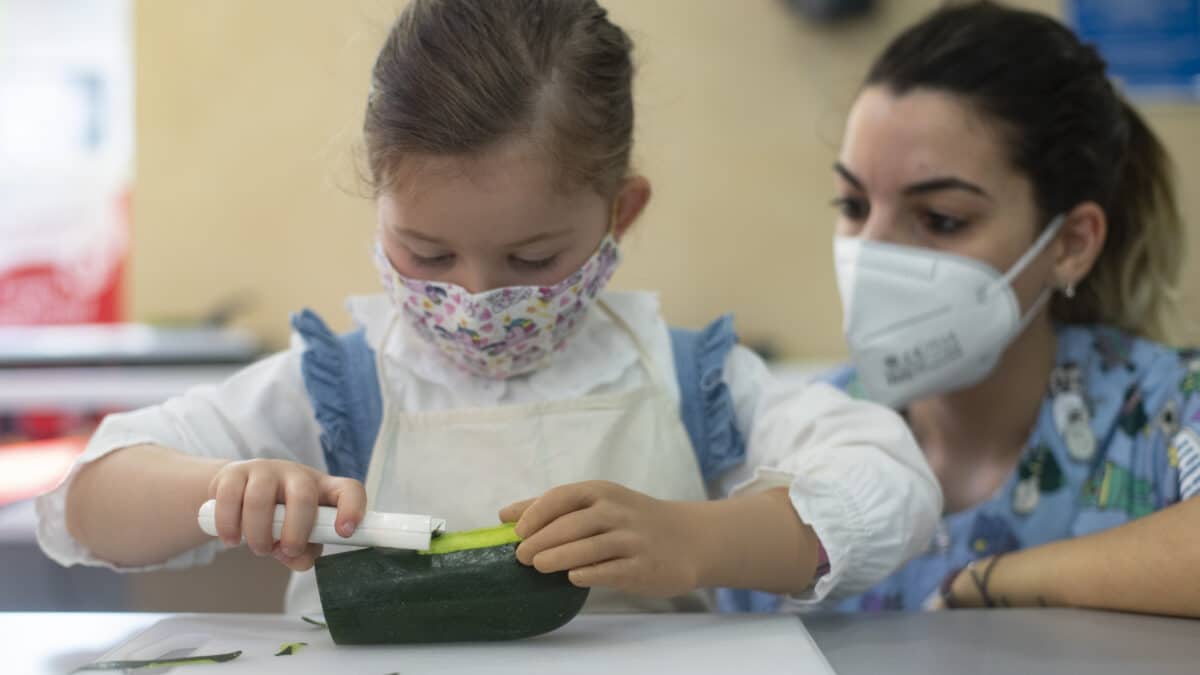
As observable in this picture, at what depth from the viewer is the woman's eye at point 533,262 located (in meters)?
0.93

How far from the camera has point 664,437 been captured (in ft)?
3.42

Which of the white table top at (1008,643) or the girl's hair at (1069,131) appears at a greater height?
the girl's hair at (1069,131)

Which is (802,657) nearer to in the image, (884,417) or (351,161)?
(884,417)

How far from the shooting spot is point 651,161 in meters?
2.51

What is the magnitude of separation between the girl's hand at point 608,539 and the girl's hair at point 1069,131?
81 cm

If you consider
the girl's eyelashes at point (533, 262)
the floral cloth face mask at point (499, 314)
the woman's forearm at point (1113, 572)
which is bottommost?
the woman's forearm at point (1113, 572)

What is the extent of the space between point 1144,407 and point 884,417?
0.49 metres

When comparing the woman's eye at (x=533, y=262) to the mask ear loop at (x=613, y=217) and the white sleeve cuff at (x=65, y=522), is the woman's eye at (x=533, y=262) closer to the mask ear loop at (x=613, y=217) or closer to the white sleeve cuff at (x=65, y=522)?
the mask ear loop at (x=613, y=217)

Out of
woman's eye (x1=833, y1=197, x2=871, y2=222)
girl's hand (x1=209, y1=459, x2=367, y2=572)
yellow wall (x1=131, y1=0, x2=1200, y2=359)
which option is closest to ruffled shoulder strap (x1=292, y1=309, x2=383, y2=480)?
girl's hand (x1=209, y1=459, x2=367, y2=572)

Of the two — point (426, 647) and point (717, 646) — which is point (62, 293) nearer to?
point (426, 647)

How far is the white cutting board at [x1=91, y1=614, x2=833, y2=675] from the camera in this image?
693 mm

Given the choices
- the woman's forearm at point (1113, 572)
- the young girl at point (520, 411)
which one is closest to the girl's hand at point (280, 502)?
the young girl at point (520, 411)

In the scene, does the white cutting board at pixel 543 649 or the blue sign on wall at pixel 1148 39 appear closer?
the white cutting board at pixel 543 649

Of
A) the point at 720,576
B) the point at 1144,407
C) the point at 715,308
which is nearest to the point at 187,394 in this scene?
the point at 720,576
